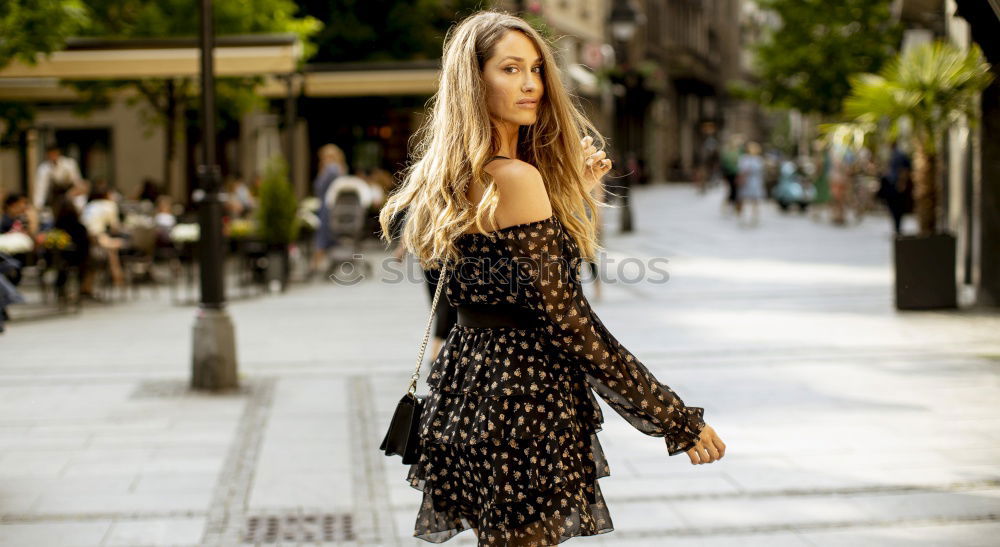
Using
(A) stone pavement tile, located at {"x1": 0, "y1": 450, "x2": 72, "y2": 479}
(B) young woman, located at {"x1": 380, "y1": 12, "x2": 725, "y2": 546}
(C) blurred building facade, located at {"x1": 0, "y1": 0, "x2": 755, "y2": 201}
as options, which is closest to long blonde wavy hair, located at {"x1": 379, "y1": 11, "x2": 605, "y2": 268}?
(B) young woman, located at {"x1": 380, "y1": 12, "x2": 725, "y2": 546}

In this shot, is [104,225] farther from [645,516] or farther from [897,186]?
[897,186]

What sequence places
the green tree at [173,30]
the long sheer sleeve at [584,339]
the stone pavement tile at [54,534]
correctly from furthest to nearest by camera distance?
the green tree at [173,30] → the stone pavement tile at [54,534] → the long sheer sleeve at [584,339]

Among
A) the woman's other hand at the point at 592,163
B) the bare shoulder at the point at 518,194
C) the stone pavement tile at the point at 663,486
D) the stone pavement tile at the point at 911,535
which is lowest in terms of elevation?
the stone pavement tile at the point at 911,535

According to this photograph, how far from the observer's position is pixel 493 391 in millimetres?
2973

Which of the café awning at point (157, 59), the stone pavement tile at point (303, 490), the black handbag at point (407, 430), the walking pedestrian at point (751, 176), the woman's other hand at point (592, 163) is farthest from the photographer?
the walking pedestrian at point (751, 176)

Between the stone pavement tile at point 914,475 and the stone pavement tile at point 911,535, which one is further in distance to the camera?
the stone pavement tile at point 914,475

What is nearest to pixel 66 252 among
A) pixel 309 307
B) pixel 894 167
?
pixel 309 307

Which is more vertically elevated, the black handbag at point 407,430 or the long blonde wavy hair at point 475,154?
the long blonde wavy hair at point 475,154

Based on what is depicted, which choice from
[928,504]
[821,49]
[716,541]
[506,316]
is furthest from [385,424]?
[821,49]

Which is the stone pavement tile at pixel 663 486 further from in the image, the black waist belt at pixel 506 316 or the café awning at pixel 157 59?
the café awning at pixel 157 59

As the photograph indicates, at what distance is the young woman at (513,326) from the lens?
2.95 m

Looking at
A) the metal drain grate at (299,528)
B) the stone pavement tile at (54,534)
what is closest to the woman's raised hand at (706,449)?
the metal drain grate at (299,528)

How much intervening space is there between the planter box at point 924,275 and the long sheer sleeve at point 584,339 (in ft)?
29.0

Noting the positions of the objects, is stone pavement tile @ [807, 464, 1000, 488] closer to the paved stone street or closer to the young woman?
the paved stone street
